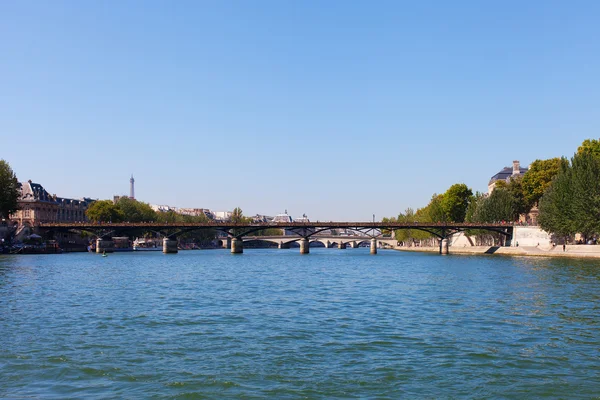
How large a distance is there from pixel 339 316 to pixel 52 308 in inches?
547

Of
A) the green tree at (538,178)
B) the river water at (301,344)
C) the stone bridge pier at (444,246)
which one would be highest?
the green tree at (538,178)

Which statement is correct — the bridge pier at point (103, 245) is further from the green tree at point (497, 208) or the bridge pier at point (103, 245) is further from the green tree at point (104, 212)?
the green tree at point (497, 208)

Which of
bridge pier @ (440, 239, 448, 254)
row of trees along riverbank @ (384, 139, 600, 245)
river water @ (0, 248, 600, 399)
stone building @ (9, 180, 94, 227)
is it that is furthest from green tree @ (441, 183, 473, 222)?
river water @ (0, 248, 600, 399)

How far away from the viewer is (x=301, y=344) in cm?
2006

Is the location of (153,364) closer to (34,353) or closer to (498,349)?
(34,353)

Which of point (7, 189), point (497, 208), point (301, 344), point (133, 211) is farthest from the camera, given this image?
point (133, 211)

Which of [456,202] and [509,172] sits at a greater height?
[509,172]

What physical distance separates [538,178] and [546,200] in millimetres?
16437

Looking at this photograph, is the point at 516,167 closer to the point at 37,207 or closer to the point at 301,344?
the point at 37,207

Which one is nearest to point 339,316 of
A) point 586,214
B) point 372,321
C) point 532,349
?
point 372,321

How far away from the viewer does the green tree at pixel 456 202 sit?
129125 mm

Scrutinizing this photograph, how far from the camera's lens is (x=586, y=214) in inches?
2926

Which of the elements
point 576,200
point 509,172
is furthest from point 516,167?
point 576,200

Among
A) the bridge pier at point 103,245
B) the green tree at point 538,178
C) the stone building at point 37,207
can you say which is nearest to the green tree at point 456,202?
the green tree at point 538,178
